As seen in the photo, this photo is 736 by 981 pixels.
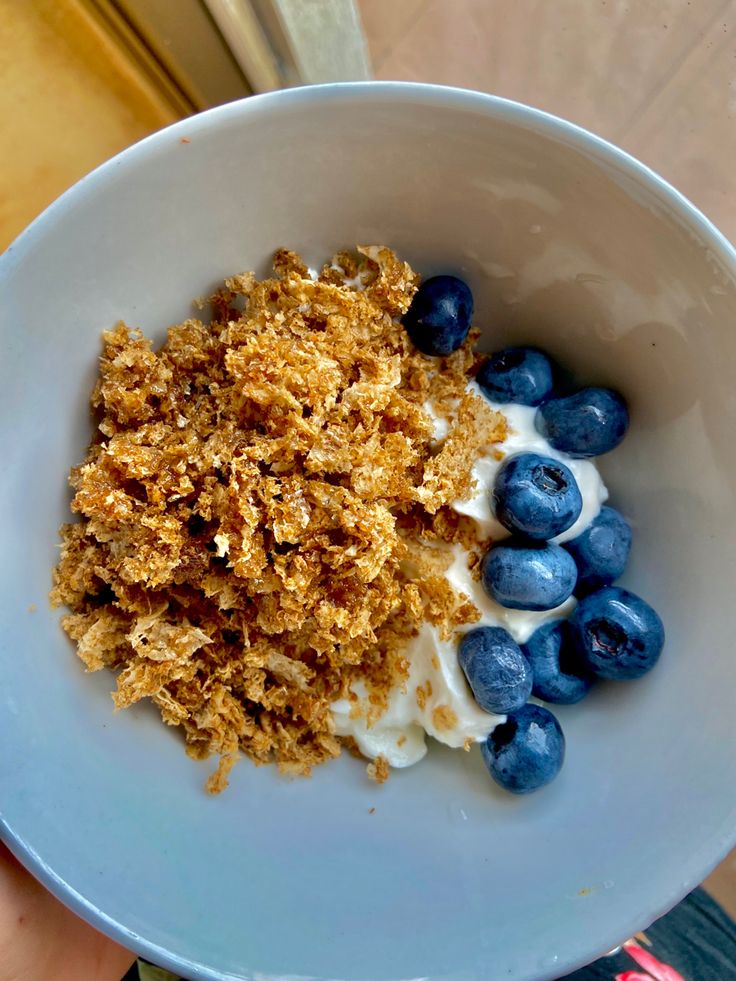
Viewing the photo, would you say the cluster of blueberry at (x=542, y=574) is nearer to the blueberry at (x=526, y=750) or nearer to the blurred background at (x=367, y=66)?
the blueberry at (x=526, y=750)

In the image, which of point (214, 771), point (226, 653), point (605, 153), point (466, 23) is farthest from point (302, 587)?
point (466, 23)

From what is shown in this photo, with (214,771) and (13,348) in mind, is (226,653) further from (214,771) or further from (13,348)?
(13,348)

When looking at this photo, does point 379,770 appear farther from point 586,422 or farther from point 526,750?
point 586,422

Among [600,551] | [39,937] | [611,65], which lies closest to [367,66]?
[611,65]

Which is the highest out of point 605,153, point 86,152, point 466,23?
point 466,23

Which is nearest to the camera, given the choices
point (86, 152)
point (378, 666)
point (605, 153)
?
point (605, 153)

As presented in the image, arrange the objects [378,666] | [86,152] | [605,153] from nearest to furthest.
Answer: [605,153] → [378,666] → [86,152]

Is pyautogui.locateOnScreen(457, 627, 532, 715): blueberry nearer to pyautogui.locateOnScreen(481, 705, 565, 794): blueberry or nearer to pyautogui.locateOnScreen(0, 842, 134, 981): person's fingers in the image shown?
pyautogui.locateOnScreen(481, 705, 565, 794): blueberry
